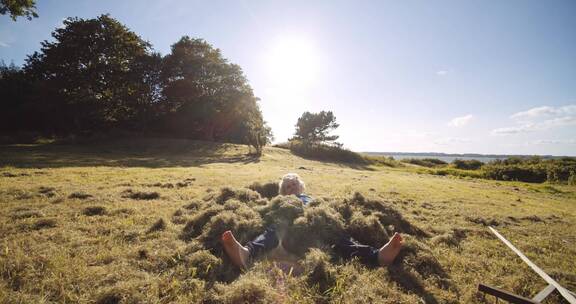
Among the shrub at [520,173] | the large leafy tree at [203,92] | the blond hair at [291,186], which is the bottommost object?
the shrub at [520,173]

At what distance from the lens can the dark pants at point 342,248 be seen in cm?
415

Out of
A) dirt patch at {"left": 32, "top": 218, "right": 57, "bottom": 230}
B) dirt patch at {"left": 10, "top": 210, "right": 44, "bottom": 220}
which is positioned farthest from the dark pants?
dirt patch at {"left": 10, "top": 210, "right": 44, "bottom": 220}

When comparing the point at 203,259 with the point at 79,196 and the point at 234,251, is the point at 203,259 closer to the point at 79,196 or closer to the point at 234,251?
the point at 234,251

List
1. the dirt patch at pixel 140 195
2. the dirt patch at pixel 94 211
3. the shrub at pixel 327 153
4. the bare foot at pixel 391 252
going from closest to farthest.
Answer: the bare foot at pixel 391 252, the dirt patch at pixel 94 211, the dirt patch at pixel 140 195, the shrub at pixel 327 153

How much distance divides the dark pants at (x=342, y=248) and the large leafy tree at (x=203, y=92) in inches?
1104

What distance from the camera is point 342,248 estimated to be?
4410mm

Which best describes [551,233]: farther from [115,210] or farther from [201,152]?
[201,152]

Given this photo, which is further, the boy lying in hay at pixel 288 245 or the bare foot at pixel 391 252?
the bare foot at pixel 391 252

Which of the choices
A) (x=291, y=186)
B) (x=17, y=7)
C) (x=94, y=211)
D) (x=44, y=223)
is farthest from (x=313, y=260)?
(x=17, y=7)

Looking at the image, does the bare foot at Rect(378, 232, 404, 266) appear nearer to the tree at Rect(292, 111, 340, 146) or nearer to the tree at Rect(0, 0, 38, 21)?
the tree at Rect(0, 0, 38, 21)

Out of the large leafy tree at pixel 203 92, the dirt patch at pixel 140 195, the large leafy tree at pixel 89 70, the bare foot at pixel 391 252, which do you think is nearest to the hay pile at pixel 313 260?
the bare foot at pixel 391 252

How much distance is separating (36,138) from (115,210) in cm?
3101

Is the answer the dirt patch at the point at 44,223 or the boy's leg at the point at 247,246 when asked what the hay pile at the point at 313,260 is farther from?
the dirt patch at the point at 44,223

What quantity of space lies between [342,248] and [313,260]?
2.79 ft
